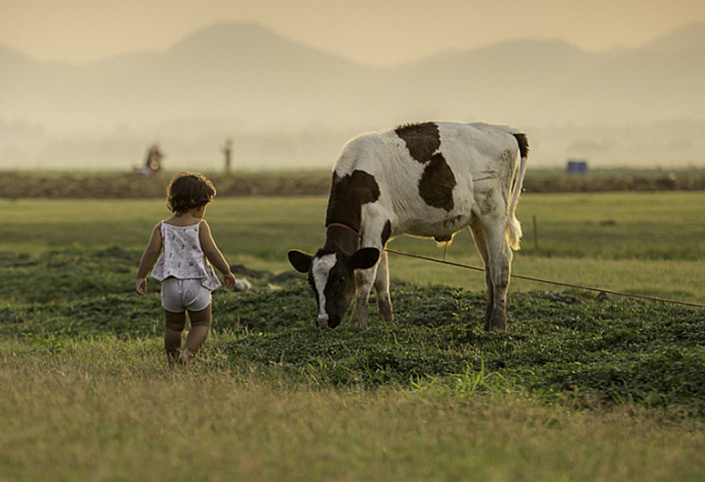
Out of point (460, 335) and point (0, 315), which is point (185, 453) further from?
point (0, 315)

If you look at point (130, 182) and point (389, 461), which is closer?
point (389, 461)

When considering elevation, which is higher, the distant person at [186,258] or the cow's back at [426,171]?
the cow's back at [426,171]

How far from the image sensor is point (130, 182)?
62594 mm

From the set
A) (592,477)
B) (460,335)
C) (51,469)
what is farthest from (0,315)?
(592,477)

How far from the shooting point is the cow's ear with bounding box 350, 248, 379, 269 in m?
9.02

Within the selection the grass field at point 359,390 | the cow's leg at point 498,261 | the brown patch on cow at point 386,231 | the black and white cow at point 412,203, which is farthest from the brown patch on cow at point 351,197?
the cow's leg at point 498,261

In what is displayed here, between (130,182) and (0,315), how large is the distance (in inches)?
1996

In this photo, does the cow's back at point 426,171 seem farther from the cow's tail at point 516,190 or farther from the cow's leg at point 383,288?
the cow's leg at point 383,288

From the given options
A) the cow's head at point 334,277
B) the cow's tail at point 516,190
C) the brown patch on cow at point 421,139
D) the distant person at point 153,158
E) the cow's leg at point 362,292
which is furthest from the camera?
the distant person at point 153,158

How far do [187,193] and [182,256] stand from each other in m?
0.62

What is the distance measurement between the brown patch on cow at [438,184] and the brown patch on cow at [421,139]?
0.11 m

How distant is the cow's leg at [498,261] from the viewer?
10383 mm

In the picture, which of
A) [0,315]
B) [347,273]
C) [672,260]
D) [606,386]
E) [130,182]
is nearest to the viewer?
[606,386]

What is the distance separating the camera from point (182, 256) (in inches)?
307
